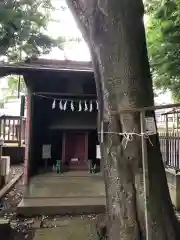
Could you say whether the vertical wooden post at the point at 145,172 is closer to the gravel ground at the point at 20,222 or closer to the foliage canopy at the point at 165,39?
the gravel ground at the point at 20,222

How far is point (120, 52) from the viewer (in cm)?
372

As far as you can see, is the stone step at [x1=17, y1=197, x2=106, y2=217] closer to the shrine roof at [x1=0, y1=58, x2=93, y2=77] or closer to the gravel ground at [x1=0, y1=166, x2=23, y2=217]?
the gravel ground at [x1=0, y1=166, x2=23, y2=217]

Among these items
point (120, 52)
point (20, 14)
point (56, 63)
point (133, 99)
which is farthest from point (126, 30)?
point (56, 63)

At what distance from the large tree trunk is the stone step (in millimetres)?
2283

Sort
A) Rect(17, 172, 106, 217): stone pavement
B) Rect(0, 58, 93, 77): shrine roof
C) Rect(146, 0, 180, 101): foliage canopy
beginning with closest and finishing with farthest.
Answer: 1. Rect(146, 0, 180, 101): foliage canopy
2. Rect(17, 172, 106, 217): stone pavement
3. Rect(0, 58, 93, 77): shrine roof

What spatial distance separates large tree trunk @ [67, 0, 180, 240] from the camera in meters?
3.61

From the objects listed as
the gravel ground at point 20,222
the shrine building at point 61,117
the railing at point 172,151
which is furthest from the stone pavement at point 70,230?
the shrine building at point 61,117

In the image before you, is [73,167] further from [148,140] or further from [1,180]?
[148,140]

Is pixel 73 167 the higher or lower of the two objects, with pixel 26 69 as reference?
lower

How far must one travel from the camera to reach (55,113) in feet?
32.6

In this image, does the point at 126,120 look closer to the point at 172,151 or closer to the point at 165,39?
the point at 165,39

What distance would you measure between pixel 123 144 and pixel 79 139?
6.46m

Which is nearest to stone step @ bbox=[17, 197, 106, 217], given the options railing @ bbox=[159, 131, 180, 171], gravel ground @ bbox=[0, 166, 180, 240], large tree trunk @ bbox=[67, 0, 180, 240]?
gravel ground @ bbox=[0, 166, 180, 240]

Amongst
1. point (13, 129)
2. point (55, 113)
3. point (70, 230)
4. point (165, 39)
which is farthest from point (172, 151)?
point (13, 129)
